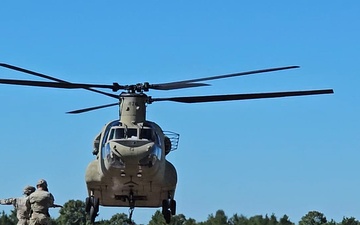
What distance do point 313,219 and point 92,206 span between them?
64.2m

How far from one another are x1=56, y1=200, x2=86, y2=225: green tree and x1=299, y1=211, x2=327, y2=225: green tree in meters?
21.6

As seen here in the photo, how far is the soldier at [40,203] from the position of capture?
2214 centimetres

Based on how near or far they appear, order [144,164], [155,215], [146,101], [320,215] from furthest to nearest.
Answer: [320,215] → [155,215] → [146,101] → [144,164]

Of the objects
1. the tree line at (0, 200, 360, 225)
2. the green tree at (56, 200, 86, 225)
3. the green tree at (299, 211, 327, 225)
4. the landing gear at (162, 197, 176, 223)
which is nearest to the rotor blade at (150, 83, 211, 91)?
the landing gear at (162, 197, 176, 223)

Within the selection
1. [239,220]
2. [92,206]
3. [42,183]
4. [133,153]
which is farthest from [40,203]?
[239,220]

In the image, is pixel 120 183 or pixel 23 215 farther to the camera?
pixel 120 183

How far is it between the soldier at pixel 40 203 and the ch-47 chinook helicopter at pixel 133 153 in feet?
35.2

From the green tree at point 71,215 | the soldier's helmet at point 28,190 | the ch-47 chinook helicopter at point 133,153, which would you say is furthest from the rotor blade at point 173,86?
the green tree at point 71,215

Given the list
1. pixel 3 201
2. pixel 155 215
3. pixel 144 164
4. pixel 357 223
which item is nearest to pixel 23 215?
pixel 3 201

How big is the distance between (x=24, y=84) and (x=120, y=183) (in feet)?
14.4

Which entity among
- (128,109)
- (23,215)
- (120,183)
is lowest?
(23,215)

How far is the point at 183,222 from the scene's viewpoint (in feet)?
243

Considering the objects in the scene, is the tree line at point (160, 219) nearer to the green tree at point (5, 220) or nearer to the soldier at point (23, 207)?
the green tree at point (5, 220)

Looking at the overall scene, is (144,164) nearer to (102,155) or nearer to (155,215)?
(102,155)
